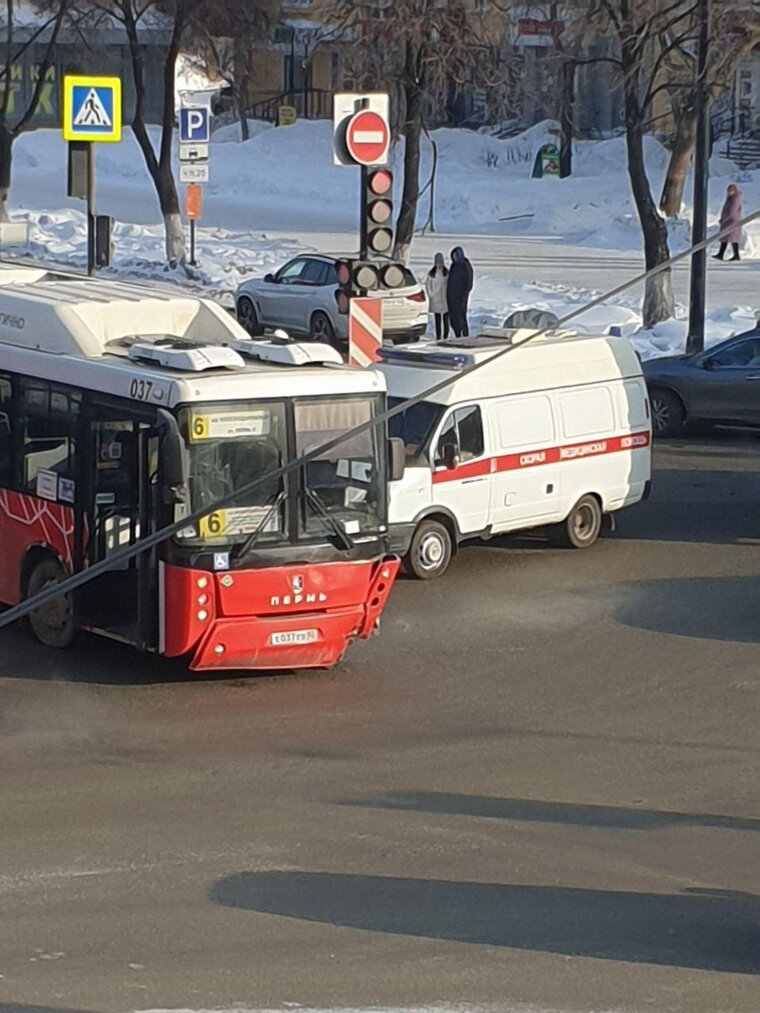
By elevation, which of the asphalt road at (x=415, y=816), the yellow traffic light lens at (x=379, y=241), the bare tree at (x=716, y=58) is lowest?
the asphalt road at (x=415, y=816)

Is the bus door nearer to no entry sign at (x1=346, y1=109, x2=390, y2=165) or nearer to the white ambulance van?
the white ambulance van

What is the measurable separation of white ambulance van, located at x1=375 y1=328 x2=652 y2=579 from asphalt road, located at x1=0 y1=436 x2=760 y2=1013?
→ 80 cm

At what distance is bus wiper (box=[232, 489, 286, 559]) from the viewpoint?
1214 centimetres

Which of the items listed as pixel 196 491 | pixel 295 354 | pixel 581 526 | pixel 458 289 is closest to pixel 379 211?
pixel 581 526

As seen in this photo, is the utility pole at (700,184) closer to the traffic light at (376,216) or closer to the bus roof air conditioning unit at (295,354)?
the traffic light at (376,216)

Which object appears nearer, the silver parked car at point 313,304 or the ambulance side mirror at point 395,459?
the ambulance side mirror at point 395,459

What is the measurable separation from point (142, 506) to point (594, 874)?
4740 millimetres

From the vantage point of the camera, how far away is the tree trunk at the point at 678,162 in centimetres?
3788

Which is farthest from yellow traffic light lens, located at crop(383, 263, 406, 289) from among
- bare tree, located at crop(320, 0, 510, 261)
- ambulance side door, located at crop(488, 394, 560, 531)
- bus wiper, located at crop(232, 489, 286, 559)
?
bare tree, located at crop(320, 0, 510, 261)

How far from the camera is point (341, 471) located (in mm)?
12672

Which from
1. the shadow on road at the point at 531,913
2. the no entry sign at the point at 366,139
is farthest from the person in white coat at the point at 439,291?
the shadow on road at the point at 531,913

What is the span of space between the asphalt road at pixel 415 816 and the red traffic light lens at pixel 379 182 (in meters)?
4.14

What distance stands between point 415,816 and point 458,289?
21058mm

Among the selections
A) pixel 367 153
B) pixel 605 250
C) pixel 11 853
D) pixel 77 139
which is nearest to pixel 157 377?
pixel 11 853
